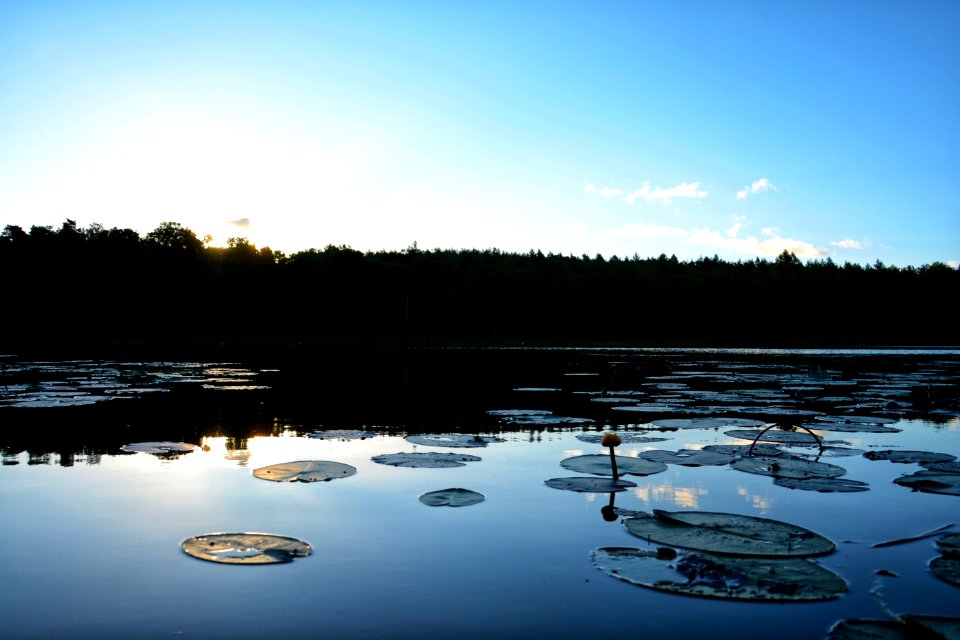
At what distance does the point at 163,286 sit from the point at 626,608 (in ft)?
267

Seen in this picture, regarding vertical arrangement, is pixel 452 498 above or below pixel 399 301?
below

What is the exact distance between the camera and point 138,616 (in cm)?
429

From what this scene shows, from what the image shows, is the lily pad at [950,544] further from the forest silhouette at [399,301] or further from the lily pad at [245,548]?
the forest silhouette at [399,301]

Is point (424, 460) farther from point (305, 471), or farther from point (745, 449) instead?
point (745, 449)

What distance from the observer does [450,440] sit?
10.9 m

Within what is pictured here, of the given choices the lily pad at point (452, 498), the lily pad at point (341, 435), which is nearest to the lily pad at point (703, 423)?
the lily pad at point (341, 435)

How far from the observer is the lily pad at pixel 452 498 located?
704cm

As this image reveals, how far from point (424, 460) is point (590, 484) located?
230 cm

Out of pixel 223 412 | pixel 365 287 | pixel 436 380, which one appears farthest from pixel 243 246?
pixel 223 412

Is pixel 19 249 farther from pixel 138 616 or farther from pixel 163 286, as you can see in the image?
pixel 138 616

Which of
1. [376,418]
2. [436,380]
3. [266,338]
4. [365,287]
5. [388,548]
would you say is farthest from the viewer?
[365,287]

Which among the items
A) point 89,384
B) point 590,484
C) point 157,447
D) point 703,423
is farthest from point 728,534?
point 89,384

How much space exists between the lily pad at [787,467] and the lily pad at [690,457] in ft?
0.77

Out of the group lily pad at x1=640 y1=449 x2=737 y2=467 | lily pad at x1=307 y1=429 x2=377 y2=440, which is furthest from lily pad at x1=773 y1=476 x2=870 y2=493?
lily pad at x1=307 y1=429 x2=377 y2=440
